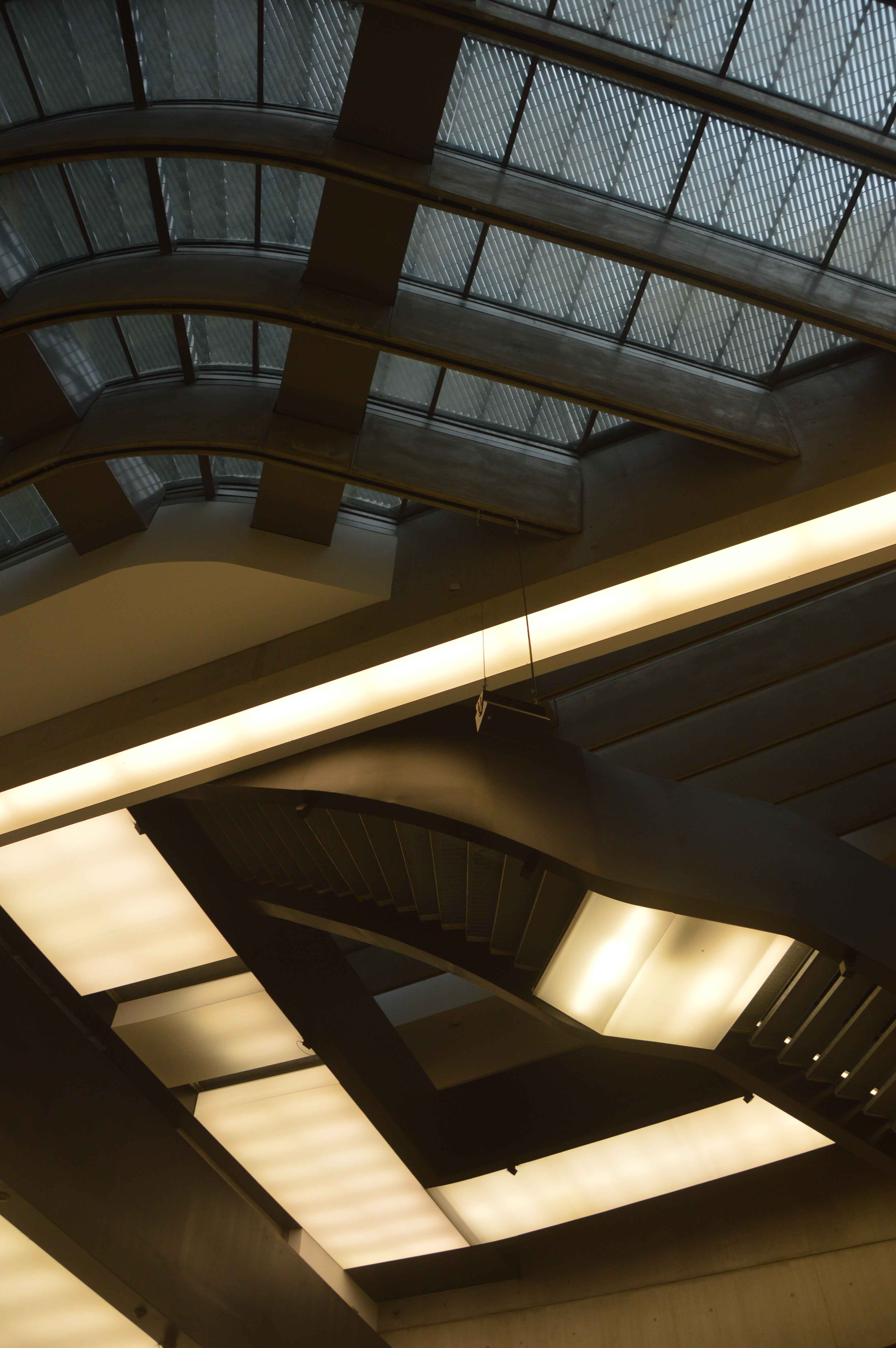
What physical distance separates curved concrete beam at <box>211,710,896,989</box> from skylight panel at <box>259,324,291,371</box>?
381 cm

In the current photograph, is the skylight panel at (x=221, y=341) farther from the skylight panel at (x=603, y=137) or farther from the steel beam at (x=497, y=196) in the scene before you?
the skylight panel at (x=603, y=137)

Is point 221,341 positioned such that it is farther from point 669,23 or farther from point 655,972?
point 655,972

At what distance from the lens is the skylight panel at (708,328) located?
811cm

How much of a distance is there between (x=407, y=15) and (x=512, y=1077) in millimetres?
15306

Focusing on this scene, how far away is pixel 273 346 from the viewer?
8938 millimetres

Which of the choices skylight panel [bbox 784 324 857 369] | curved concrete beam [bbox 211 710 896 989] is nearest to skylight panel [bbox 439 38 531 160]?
skylight panel [bbox 784 324 857 369]

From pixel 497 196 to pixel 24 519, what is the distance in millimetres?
6225

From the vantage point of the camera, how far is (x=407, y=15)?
19.7 feet

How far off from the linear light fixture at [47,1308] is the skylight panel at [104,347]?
9.45 metres

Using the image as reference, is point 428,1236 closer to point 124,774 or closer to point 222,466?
point 124,774

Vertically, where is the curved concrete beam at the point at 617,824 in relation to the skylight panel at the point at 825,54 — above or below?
below

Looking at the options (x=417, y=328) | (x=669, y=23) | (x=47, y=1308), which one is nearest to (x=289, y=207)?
(x=417, y=328)

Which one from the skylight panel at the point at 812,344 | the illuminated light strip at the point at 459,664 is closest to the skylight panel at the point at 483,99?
the skylight panel at the point at 812,344

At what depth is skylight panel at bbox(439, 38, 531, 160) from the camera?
674 centimetres
